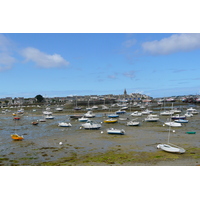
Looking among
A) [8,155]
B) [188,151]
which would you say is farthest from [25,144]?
[188,151]

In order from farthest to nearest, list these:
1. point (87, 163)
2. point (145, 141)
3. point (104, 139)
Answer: point (104, 139)
point (145, 141)
point (87, 163)

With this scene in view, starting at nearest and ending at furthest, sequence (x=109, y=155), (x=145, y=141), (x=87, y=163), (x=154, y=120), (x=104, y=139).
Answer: (x=87, y=163) → (x=109, y=155) → (x=145, y=141) → (x=104, y=139) → (x=154, y=120)

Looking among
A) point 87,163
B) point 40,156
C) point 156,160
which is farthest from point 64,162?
point 156,160

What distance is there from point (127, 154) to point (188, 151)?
20.7 ft

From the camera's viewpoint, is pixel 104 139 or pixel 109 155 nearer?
pixel 109 155

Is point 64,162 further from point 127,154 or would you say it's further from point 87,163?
point 127,154

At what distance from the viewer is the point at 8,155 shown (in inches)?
827

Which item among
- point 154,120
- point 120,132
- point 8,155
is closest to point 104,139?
point 120,132

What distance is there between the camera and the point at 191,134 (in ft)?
98.3

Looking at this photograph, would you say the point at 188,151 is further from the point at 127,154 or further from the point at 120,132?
the point at 120,132

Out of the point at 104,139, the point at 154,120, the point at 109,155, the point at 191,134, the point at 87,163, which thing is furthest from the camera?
the point at 154,120

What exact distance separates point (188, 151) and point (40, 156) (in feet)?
49.4

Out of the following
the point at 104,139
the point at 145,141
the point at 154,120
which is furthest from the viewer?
the point at 154,120

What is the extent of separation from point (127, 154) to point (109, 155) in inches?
72.1
